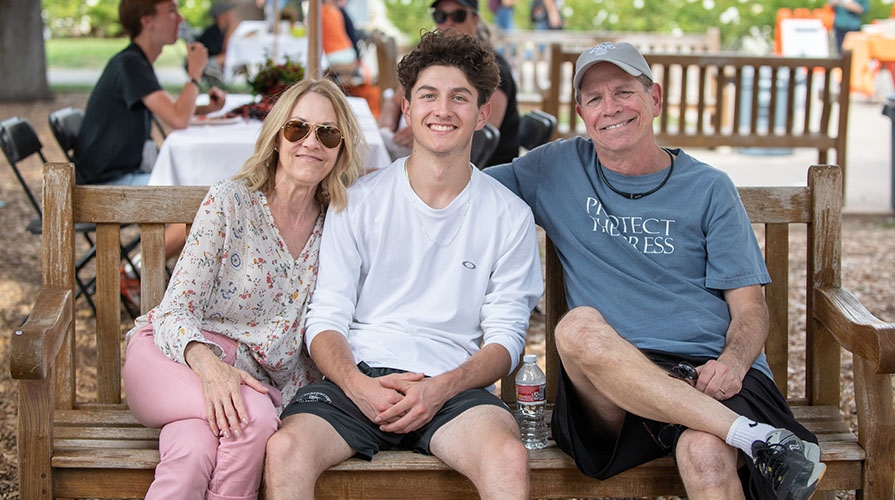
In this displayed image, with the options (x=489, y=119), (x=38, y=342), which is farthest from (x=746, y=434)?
(x=489, y=119)

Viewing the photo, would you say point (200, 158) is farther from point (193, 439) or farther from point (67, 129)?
point (193, 439)

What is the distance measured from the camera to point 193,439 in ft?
9.57

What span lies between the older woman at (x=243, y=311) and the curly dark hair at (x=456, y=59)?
279 millimetres

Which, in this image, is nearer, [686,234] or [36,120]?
[686,234]

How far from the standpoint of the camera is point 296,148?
336 centimetres

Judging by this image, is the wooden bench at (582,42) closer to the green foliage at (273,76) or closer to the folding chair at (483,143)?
the green foliage at (273,76)

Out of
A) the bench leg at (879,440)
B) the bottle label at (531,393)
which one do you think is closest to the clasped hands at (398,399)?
the bottle label at (531,393)

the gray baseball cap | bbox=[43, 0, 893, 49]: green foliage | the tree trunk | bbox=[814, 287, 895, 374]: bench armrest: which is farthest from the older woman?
bbox=[43, 0, 893, 49]: green foliage

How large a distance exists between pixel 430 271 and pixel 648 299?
2.32ft

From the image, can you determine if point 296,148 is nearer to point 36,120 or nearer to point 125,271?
point 125,271

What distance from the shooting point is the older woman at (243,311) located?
2.91 metres

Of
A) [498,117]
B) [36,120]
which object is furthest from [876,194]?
[36,120]

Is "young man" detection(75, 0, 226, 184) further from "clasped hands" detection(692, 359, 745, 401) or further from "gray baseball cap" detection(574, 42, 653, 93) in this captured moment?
"clasped hands" detection(692, 359, 745, 401)

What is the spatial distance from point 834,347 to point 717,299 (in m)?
0.57
